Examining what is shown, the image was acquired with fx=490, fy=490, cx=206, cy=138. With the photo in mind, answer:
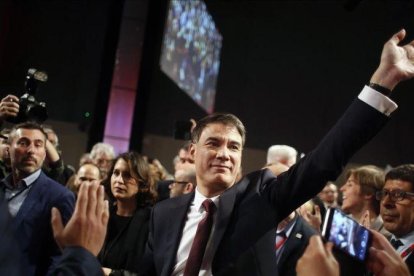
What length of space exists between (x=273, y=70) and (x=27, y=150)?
600cm

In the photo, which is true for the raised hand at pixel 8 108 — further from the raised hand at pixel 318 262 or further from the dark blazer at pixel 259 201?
the raised hand at pixel 318 262

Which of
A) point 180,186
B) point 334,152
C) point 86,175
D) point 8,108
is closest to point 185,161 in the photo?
point 180,186

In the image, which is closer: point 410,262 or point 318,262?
point 318,262

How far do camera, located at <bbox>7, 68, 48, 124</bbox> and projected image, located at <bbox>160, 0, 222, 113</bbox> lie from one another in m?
3.47

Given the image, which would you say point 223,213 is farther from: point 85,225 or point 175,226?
point 85,225

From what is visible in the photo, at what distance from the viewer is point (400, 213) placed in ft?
7.16

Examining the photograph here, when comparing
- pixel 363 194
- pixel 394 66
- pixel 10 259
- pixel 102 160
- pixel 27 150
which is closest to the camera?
pixel 394 66

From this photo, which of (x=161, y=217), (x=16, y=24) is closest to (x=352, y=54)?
(x=16, y=24)

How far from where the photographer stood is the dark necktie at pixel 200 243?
1492 mm

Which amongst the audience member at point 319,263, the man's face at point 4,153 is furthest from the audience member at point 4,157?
the audience member at point 319,263

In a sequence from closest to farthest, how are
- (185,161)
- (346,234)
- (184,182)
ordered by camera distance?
(346,234)
(184,182)
(185,161)

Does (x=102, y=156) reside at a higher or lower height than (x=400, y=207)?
lower

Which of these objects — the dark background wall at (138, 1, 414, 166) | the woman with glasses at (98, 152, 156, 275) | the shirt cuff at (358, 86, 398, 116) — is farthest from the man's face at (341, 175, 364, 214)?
the dark background wall at (138, 1, 414, 166)

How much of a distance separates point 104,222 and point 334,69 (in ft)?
23.9
